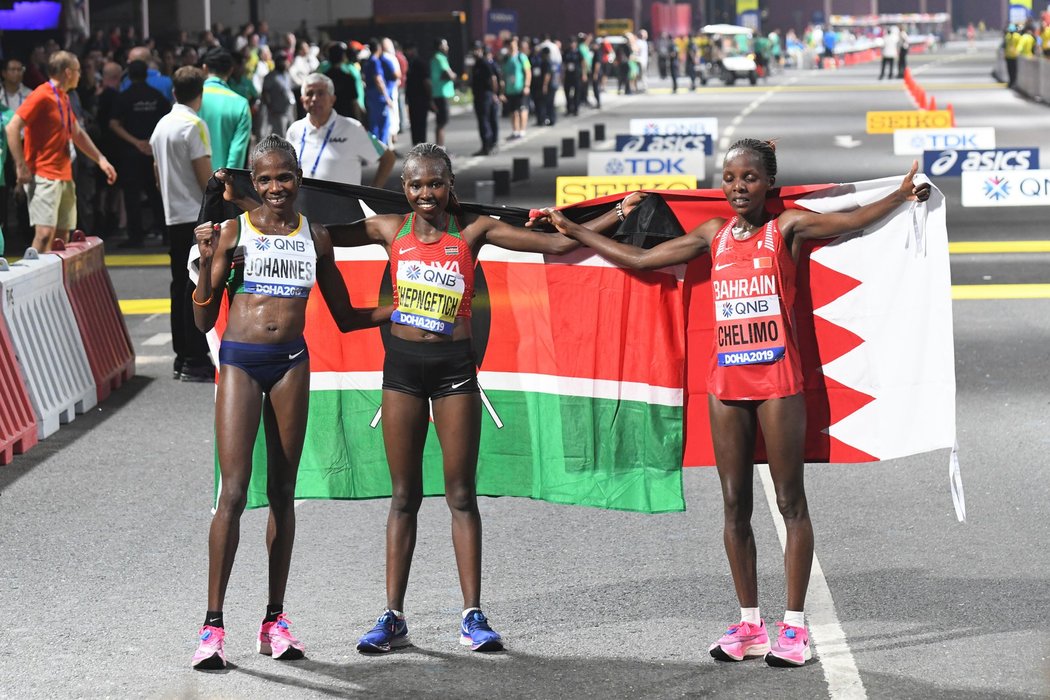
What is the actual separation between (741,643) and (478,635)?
990 mm

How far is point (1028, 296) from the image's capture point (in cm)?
1661

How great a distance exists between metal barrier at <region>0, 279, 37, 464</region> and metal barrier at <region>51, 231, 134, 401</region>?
4.45 feet

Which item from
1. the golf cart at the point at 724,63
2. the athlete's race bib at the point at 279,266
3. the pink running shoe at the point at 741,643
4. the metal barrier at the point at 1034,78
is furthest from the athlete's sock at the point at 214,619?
the golf cart at the point at 724,63

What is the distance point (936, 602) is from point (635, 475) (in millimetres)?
1352

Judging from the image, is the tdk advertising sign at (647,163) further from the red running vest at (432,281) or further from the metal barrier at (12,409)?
the red running vest at (432,281)

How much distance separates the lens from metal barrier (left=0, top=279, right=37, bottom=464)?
34.5ft

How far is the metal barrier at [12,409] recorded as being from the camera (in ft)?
34.5

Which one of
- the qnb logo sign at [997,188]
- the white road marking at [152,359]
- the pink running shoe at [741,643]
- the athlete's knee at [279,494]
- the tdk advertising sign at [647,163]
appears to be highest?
the tdk advertising sign at [647,163]

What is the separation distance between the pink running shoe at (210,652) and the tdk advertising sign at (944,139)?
18.0m

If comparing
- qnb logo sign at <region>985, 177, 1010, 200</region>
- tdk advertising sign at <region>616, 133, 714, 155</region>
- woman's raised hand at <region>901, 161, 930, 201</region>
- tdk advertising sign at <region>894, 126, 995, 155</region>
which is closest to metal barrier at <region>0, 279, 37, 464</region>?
woman's raised hand at <region>901, 161, 930, 201</region>

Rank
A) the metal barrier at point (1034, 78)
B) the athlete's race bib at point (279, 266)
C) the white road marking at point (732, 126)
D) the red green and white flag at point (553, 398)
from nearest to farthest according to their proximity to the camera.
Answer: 1. the athlete's race bib at point (279, 266)
2. the red green and white flag at point (553, 398)
3. the white road marking at point (732, 126)
4. the metal barrier at point (1034, 78)

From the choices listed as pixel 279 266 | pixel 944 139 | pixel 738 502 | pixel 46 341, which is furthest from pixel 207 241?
pixel 944 139

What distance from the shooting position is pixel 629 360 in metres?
7.35

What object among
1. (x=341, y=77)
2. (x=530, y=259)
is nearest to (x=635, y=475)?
(x=530, y=259)
